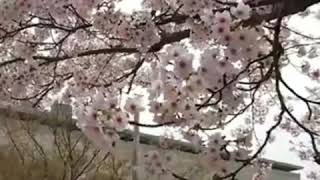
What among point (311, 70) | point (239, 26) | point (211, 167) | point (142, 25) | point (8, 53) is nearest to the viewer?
point (239, 26)

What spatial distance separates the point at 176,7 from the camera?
2.18m

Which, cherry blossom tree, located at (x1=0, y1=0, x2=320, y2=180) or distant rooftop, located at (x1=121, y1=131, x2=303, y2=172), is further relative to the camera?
distant rooftop, located at (x1=121, y1=131, x2=303, y2=172)

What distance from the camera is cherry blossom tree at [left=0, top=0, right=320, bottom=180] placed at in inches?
64.0

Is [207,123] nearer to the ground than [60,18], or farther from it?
nearer to the ground

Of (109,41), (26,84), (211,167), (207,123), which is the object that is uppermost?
(109,41)

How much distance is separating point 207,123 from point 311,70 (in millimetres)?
789

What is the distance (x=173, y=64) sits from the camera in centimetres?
165

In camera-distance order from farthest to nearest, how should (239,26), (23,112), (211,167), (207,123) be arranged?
1. (23,112)
2. (207,123)
3. (211,167)
4. (239,26)

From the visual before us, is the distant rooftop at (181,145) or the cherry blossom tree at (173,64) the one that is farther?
the distant rooftop at (181,145)

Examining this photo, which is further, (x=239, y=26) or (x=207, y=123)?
(x=207, y=123)

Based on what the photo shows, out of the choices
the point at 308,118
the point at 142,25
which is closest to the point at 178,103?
the point at 142,25

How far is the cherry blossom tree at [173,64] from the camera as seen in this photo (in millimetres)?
1625

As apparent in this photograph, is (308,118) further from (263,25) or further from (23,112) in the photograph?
(23,112)

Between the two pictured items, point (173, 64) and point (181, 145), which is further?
point (181, 145)
